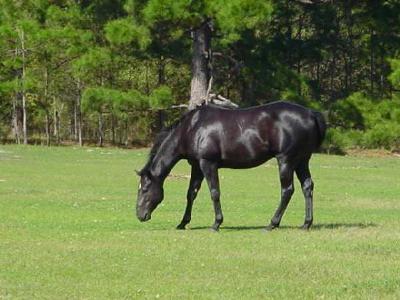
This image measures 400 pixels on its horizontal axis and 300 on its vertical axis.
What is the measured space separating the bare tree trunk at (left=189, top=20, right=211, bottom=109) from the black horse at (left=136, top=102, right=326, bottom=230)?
90.7 ft

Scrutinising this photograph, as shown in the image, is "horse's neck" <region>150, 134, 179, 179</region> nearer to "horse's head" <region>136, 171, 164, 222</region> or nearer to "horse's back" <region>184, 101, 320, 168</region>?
"horse's head" <region>136, 171, 164, 222</region>

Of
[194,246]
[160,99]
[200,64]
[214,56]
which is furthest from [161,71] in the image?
[194,246]

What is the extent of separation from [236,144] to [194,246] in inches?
110

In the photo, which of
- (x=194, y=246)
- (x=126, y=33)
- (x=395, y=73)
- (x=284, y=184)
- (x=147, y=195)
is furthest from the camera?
(x=395, y=73)

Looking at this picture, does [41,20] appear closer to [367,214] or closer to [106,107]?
[106,107]

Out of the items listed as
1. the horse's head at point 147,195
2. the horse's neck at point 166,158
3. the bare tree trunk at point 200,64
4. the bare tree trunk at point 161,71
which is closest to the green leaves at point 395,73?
the bare tree trunk at point 200,64

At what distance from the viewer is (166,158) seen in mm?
16375

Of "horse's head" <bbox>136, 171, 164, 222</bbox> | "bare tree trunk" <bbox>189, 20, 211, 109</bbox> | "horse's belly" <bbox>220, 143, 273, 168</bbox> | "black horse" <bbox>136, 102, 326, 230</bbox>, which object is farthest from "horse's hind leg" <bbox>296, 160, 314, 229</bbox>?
"bare tree trunk" <bbox>189, 20, 211, 109</bbox>

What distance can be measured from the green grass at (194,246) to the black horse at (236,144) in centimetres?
69

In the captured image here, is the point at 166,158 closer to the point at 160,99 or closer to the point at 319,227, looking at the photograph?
the point at 319,227

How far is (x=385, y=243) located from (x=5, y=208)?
958cm

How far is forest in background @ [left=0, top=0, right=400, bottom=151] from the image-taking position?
42031mm

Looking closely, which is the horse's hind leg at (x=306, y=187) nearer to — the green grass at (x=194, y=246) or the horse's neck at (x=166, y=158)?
the green grass at (x=194, y=246)

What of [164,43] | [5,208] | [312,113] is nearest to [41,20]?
[164,43]
